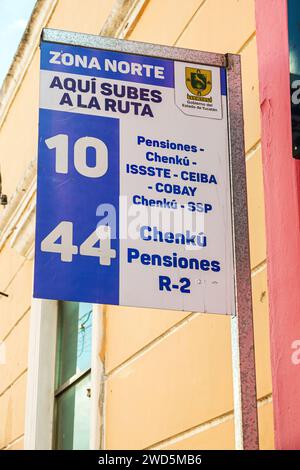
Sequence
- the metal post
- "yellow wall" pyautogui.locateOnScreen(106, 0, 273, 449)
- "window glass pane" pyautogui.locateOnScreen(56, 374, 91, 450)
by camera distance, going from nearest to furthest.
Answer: the metal post < "yellow wall" pyautogui.locateOnScreen(106, 0, 273, 449) < "window glass pane" pyautogui.locateOnScreen(56, 374, 91, 450)

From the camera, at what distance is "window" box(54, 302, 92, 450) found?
546cm

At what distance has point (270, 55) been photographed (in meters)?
3.38

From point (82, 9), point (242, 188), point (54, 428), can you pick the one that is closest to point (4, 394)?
point (54, 428)

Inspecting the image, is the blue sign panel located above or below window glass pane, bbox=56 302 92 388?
below

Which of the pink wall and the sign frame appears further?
the pink wall

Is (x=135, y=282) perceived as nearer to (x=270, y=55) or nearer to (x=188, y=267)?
(x=188, y=267)

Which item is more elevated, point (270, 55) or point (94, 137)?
point (270, 55)

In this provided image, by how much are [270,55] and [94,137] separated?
73cm

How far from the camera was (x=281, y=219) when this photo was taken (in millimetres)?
3137

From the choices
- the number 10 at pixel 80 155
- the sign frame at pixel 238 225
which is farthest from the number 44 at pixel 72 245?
the sign frame at pixel 238 225

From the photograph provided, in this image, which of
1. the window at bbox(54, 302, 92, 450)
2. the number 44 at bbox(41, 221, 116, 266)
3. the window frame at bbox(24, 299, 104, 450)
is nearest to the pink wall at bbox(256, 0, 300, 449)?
the number 44 at bbox(41, 221, 116, 266)

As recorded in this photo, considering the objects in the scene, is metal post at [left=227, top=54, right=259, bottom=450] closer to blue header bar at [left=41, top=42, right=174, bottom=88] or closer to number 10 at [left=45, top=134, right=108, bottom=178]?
blue header bar at [left=41, top=42, right=174, bottom=88]

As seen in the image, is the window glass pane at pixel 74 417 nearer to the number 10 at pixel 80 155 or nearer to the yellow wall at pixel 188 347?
the yellow wall at pixel 188 347

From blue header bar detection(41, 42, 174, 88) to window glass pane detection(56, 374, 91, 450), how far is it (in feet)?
8.52
